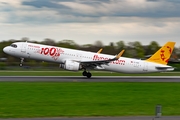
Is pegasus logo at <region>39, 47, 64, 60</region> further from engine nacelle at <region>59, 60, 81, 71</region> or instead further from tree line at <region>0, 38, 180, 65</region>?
tree line at <region>0, 38, 180, 65</region>

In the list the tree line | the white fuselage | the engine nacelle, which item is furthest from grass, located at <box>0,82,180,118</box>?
the tree line

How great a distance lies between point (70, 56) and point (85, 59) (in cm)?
172

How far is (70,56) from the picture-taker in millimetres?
41781

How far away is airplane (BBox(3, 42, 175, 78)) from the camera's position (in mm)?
41156

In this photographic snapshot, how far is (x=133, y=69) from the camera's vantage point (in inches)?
1743

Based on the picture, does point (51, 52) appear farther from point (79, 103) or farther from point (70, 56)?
point (79, 103)

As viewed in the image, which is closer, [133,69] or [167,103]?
[167,103]

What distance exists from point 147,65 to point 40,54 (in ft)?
40.8

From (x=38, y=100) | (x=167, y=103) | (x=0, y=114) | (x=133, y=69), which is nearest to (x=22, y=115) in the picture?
(x=0, y=114)

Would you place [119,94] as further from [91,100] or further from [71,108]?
[71,108]

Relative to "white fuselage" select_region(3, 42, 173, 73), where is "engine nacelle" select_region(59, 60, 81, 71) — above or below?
below

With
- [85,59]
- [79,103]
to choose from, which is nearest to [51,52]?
[85,59]

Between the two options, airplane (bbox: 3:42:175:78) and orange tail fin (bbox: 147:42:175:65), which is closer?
airplane (bbox: 3:42:175:78)

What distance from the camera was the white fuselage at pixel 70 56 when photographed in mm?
41281
